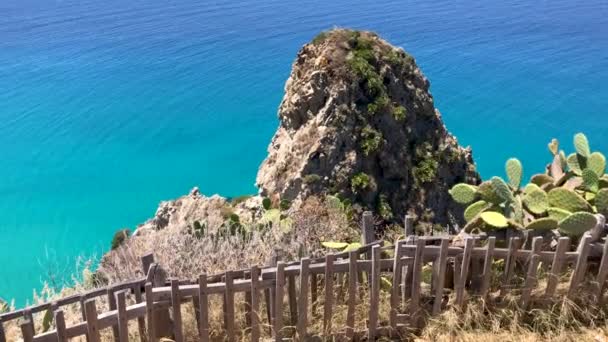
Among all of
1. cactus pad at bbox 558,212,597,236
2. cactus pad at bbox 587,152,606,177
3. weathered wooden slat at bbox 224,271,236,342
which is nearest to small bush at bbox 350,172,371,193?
cactus pad at bbox 587,152,606,177

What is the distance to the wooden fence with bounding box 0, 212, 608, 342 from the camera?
557 centimetres

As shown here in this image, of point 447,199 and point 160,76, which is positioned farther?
point 160,76

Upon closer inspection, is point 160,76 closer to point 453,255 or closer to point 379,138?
point 379,138

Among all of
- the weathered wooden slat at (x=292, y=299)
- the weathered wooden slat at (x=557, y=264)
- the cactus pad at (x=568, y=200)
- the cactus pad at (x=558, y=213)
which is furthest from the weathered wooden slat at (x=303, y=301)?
the cactus pad at (x=568, y=200)

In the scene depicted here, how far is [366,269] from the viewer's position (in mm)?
5996

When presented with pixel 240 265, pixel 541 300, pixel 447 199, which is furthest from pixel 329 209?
pixel 447 199

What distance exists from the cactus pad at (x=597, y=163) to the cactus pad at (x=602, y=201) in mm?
721

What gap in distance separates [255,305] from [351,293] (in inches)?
38.1

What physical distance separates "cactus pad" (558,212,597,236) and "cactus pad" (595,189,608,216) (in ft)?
1.86

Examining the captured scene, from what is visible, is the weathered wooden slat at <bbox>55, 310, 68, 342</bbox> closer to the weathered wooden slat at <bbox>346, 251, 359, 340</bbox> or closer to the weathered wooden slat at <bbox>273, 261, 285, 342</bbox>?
the weathered wooden slat at <bbox>273, 261, 285, 342</bbox>

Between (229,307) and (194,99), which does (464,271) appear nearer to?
(229,307)

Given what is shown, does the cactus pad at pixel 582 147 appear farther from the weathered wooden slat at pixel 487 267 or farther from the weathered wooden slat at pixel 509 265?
the weathered wooden slat at pixel 487 267

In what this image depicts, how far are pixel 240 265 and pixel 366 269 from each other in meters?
2.42

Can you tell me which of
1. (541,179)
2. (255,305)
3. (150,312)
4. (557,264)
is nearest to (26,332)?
(150,312)
